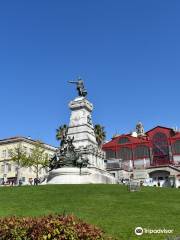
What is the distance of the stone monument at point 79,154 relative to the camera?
44.6 m

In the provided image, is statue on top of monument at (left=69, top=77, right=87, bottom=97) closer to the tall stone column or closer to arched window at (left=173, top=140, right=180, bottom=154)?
the tall stone column

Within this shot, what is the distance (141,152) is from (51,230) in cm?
8354

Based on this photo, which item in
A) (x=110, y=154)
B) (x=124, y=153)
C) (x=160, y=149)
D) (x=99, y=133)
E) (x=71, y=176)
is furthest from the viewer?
(x=110, y=154)

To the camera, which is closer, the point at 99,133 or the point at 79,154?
the point at 79,154

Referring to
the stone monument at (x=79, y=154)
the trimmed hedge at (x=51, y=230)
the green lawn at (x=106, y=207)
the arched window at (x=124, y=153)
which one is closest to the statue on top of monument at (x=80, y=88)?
the stone monument at (x=79, y=154)

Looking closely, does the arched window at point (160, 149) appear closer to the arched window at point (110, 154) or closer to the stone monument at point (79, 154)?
the arched window at point (110, 154)

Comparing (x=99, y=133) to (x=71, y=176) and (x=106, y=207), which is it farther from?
(x=106, y=207)

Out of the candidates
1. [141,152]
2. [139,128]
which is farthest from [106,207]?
[139,128]

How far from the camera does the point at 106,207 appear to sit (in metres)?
22.7

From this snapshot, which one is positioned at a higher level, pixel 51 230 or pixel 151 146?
pixel 151 146

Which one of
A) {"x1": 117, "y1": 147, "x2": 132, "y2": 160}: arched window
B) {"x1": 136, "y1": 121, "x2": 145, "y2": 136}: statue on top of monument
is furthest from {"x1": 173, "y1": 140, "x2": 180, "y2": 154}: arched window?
{"x1": 136, "y1": 121, "x2": 145, "y2": 136}: statue on top of monument

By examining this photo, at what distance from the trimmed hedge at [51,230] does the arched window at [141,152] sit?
8223 cm

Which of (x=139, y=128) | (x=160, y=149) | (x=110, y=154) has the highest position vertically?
Result: (x=139, y=128)

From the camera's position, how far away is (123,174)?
260 feet
